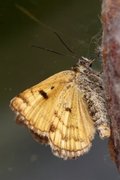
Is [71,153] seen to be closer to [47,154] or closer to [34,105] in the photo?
[34,105]

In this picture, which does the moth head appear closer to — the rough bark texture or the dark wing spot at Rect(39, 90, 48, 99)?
the dark wing spot at Rect(39, 90, 48, 99)

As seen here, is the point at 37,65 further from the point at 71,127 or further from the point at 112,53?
the point at 112,53

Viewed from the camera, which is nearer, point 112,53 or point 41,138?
point 112,53

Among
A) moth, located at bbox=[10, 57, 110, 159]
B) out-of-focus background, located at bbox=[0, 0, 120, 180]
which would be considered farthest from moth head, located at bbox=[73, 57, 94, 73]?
out-of-focus background, located at bbox=[0, 0, 120, 180]

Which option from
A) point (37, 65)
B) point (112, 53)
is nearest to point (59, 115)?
point (112, 53)

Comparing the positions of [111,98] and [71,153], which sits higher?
[71,153]

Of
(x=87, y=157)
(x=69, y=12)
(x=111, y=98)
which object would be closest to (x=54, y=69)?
(x=69, y=12)
